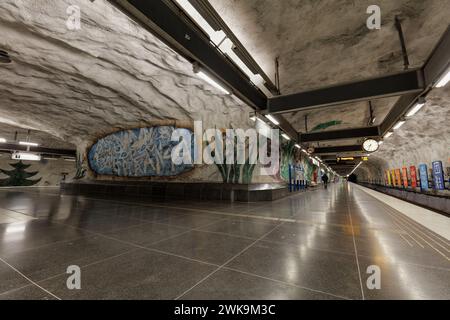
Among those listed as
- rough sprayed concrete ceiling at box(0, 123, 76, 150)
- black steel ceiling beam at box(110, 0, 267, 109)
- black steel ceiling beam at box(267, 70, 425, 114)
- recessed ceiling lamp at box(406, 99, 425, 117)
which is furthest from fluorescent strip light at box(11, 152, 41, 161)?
recessed ceiling lamp at box(406, 99, 425, 117)

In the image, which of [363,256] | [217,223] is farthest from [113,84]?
[363,256]

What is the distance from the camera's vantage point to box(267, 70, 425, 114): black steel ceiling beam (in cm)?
424

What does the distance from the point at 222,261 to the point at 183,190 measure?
7.58 m

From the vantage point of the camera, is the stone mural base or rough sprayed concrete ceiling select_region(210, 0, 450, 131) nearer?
rough sprayed concrete ceiling select_region(210, 0, 450, 131)

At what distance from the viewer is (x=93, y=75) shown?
6371 mm

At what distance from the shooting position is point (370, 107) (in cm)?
765

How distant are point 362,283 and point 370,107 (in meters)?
8.31

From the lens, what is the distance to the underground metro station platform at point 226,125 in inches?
72.9

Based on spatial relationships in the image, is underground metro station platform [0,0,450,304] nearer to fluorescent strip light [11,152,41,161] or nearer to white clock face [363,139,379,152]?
white clock face [363,139,379,152]

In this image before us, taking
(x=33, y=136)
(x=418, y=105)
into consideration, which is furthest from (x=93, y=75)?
(x=33, y=136)

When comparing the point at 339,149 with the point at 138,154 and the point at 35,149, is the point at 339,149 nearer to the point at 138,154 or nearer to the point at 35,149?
the point at 138,154

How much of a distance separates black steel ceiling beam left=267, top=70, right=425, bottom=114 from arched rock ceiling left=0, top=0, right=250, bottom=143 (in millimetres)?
2368

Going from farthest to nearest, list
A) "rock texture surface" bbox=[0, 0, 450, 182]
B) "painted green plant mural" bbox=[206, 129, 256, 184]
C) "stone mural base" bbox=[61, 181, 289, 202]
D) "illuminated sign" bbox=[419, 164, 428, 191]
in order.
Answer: "illuminated sign" bbox=[419, 164, 428, 191] → "painted green plant mural" bbox=[206, 129, 256, 184] → "stone mural base" bbox=[61, 181, 289, 202] → "rock texture surface" bbox=[0, 0, 450, 182]

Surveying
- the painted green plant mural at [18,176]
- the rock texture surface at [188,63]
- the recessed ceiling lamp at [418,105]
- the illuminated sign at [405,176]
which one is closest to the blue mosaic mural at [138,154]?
the rock texture surface at [188,63]
